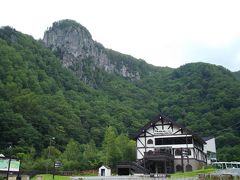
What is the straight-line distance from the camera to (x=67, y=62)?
6658 inches

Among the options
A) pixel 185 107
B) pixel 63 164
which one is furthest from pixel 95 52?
pixel 63 164

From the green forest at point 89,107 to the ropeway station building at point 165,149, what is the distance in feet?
16.9

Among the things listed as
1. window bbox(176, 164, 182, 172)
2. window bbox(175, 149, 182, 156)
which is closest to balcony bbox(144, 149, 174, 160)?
window bbox(175, 149, 182, 156)

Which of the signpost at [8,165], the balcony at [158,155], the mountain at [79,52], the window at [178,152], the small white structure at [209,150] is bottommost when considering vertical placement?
the signpost at [8,165]

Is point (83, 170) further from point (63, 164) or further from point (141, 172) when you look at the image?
point (141, 172)

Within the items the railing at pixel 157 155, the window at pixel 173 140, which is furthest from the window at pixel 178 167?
the window at pixel 173 140

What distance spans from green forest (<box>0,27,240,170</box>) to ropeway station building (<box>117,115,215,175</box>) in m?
5.16

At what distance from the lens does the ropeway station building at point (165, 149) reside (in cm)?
4566

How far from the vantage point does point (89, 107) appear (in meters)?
117

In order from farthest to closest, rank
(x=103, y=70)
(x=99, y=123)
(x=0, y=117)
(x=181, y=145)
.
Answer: (x=103, y=70) < (x=99, y=123) < (x=0, y=117) < (x=181, y=145)

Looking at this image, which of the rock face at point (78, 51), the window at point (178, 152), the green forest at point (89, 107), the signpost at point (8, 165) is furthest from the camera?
the rock face at point (78, 51)

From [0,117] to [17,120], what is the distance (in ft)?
13.8

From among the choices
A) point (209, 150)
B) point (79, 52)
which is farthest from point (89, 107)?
point (79, 52)

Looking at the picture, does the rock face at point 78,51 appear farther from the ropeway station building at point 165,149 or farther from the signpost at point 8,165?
the signpost at point 8,165
